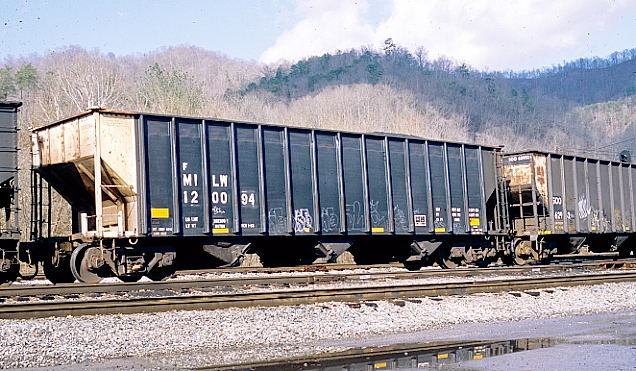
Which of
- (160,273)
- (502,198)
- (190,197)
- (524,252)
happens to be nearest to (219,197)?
(190,197)

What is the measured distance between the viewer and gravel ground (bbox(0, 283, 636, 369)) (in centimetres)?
843

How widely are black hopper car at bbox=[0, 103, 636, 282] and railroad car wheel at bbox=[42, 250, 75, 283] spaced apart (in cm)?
3

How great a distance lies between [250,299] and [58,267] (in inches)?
265

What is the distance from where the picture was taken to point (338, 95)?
123 metres

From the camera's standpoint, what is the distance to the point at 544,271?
21281 millimetres

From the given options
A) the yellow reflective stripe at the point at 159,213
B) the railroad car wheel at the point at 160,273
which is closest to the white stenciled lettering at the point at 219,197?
the yellow reflective stripe at the point at 159,213

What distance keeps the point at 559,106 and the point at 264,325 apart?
169 meters

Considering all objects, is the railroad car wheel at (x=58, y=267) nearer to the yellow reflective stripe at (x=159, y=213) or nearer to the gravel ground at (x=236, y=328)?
the yellow reflective stripe at (x=159, y=213)

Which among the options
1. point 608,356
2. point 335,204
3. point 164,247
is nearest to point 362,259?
point 335,204

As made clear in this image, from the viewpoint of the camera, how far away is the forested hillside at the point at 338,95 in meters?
63.8

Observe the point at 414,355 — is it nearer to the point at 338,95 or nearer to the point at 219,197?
the point at 219,197

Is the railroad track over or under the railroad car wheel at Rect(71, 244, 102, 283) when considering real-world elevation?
under

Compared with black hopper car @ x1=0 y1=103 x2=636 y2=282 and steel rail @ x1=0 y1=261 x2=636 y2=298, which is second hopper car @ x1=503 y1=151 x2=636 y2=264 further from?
steel rail @ x1=0 y1=261 x2=636 y2=298

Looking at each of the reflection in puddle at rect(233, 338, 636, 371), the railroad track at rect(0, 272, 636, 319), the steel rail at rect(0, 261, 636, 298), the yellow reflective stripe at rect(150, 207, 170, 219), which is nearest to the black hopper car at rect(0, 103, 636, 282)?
the yellow reflective stripe at rect(150, 207, 170, 219)
